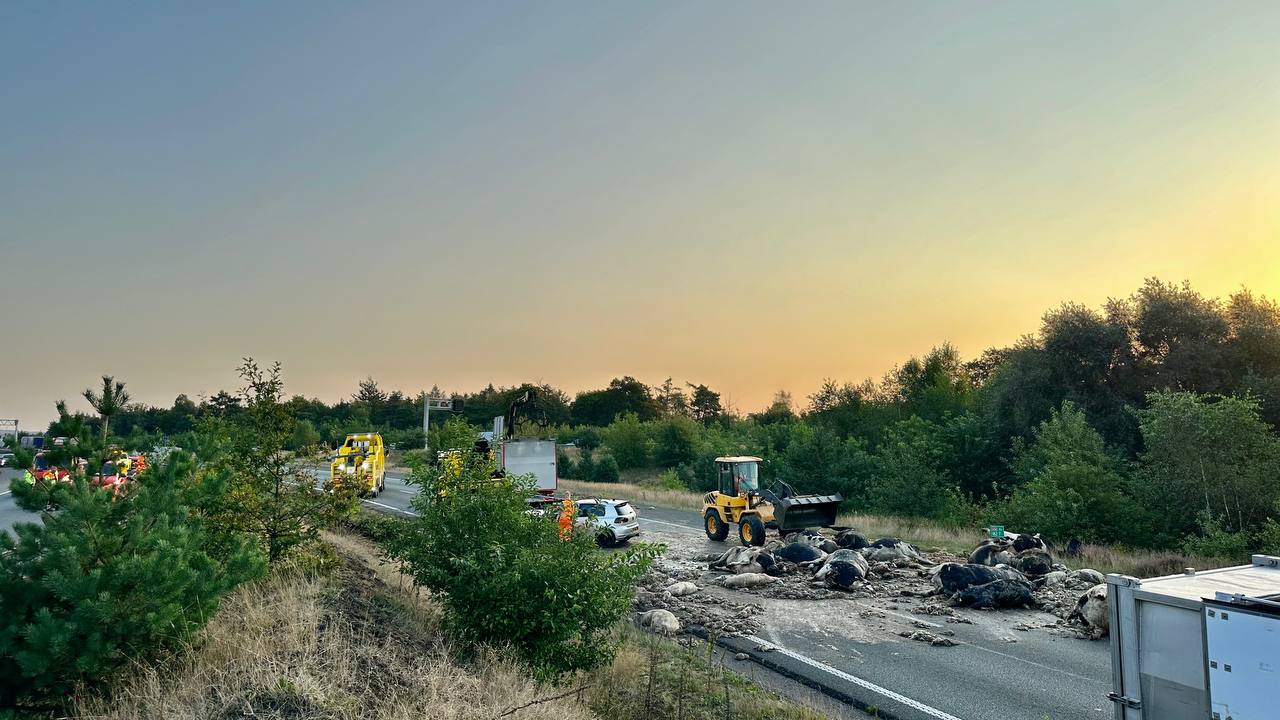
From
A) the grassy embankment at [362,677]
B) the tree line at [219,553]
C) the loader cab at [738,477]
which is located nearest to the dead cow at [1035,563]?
the loader cab at [738,477]

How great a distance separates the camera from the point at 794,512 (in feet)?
74.0

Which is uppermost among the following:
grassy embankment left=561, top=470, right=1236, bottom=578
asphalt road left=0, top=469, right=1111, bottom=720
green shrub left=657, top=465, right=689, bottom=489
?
asphalt road left=0, top=469, right=1111, bottom=720

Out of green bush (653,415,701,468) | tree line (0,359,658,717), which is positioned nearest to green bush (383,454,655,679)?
tree line (0,359,658,717)

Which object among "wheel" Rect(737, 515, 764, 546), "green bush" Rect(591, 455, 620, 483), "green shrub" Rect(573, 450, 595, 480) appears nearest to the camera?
"wheel" Rect(737, 515, 764, 546)

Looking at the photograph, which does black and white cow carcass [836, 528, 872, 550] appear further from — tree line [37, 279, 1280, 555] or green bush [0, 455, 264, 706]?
green bush [0, 455, 264, 706]

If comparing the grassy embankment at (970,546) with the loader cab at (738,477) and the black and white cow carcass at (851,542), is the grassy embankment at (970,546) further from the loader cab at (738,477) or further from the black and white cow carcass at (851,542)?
the loader cab at (738,477)

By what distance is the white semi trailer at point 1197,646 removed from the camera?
5129 mm

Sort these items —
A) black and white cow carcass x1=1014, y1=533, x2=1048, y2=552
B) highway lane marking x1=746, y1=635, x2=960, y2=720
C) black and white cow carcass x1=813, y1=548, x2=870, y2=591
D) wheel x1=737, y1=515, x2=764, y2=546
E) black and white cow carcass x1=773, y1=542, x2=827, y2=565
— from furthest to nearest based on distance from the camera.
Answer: wheel x1=737, y1=515, x2=764, y2=546 → black and white cow carcass x1=1014, y1=533, x2=1048, y2=552 → black and white cow carcass x1=773, y1=542, x2=827, y2=565 → black and white cow carcass x1=813, y1=548, x2=870, y2=591 → highway lane marking x1=746, y1=635, x2=960, y2=720

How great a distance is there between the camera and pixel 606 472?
61.6 m

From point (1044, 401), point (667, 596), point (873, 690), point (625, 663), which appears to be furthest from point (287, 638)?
point (1044, 401)

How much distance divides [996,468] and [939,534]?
12733mm

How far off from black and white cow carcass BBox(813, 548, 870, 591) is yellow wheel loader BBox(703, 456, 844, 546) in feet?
13.6

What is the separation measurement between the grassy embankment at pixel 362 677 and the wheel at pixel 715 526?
43.7ft

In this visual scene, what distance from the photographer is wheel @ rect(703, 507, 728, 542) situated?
79.6 ft
